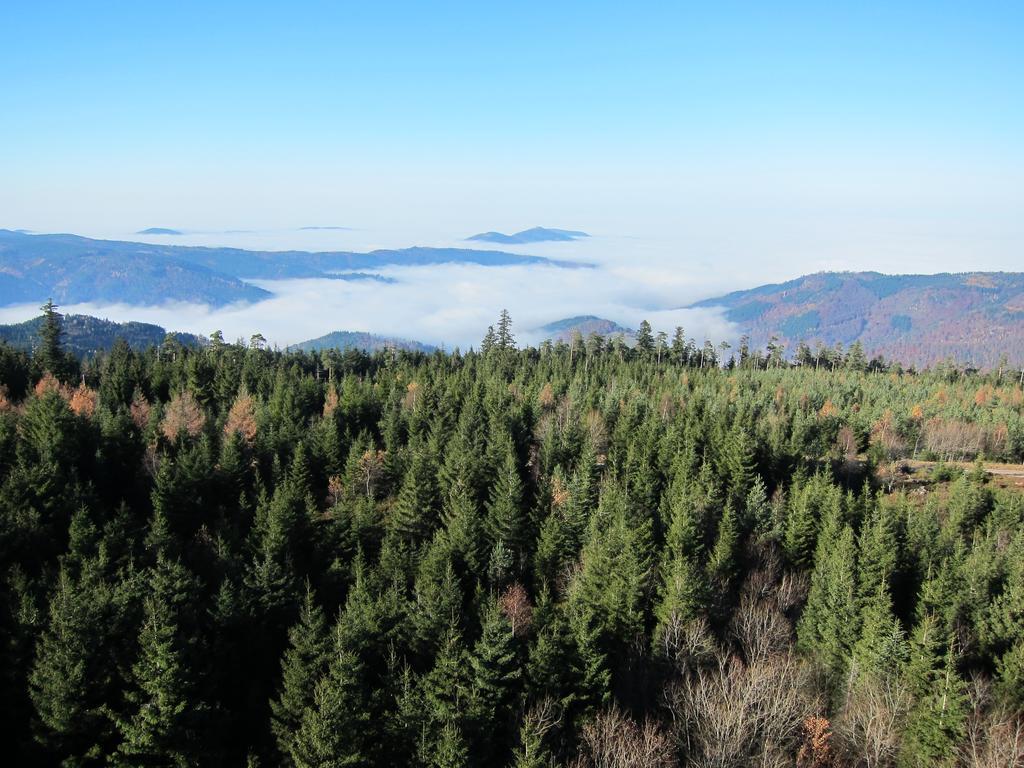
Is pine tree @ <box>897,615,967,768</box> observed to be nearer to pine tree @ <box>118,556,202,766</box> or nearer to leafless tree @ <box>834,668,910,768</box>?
leafless tree @ <box>834,668,910,768</box>

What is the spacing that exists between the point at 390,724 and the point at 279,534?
1809 cm

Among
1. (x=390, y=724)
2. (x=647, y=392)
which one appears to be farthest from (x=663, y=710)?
(x=647, y=392)

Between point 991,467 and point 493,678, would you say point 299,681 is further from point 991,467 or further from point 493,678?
point 991,467

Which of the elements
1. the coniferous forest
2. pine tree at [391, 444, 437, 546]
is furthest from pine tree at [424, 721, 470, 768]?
pine tree at [391, 444, 437, 546]

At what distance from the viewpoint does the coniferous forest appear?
28.0 metres

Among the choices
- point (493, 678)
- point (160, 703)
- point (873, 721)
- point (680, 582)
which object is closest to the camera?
point (160, 703)

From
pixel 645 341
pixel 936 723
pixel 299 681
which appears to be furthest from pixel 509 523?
pixel 645 341

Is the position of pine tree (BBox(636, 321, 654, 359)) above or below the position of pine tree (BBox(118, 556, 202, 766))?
above

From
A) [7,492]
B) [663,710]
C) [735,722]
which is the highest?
[7,492]

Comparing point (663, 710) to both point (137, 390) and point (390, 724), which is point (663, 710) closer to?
point (390, 724)

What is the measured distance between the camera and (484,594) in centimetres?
4147

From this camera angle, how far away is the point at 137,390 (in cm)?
7700

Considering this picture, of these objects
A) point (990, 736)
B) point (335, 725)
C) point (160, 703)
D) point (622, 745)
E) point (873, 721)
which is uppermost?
point (160, 703)

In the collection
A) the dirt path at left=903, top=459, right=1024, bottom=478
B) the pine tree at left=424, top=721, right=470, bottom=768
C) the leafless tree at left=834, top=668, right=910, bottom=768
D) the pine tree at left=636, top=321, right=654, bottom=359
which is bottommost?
the dirt path at left=903, top=459, right=1024, bottom=478
